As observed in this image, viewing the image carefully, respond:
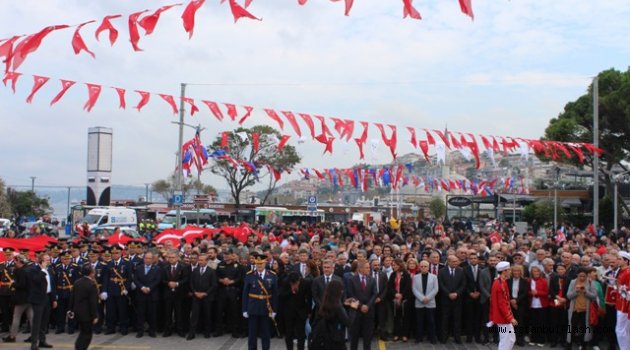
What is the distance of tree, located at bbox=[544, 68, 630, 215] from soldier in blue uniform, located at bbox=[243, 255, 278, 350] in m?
27.2

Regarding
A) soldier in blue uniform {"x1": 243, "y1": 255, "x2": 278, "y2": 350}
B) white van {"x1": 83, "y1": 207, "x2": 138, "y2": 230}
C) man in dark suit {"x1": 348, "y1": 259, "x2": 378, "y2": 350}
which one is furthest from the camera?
white van {"x1": 83, "y1": 207, "x2": 138, "y2": 230}

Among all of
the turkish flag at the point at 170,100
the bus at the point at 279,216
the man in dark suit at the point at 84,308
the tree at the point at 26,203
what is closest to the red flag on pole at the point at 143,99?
the turkish flag at the point at 170,100

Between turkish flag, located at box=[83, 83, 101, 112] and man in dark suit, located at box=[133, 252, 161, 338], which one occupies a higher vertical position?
turkish flag, located at box=[83, 83, 101, 112]

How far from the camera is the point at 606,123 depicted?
35.5m

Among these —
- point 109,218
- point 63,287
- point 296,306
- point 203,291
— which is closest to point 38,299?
point 63,287

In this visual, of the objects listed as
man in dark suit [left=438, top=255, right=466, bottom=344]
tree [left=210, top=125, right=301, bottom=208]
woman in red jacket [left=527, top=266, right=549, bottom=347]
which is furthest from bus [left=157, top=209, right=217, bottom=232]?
woman in red jacket [left=527, top=266, right=549, bottom=347]

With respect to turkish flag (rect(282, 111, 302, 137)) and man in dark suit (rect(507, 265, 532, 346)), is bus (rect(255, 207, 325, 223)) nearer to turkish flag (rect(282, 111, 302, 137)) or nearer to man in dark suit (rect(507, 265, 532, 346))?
turkish flag (rect(282, 111, 302, 137))

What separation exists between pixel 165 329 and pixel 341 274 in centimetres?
339

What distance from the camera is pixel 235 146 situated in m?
47.5

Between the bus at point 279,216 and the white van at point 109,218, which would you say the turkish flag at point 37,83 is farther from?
the bus at point 279,216

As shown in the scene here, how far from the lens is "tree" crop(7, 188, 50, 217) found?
62.8 m

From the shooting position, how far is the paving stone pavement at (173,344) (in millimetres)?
10859

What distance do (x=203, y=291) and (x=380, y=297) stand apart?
3230mm

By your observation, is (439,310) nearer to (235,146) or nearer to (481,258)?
(481,258)
